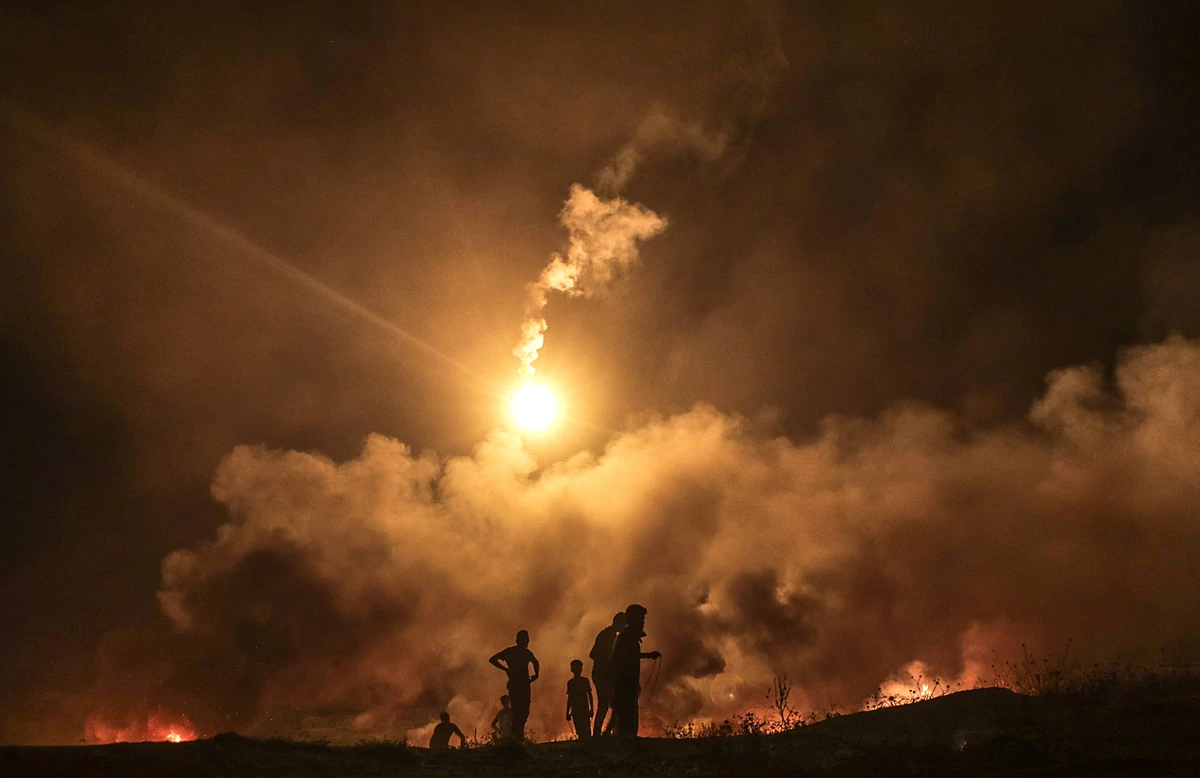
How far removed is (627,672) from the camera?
44.2ft

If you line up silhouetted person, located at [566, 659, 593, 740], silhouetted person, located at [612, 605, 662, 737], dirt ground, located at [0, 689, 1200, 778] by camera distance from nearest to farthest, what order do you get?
dirt ground, located at [0, 689, 1200, 778] < silhouetted person, located at [612, 605, 662, 737] < silhouetted person, located at [566, 659, 593, 740]

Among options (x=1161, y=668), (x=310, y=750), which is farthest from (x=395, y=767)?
(x=1161, y=668)

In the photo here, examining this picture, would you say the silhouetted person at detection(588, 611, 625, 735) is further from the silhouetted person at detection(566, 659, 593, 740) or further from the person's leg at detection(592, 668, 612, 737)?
the silhouetted person at detection(566, 659, 593, 740)

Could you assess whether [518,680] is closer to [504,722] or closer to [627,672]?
[504,722]

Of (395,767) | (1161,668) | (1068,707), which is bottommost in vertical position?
(395,767)

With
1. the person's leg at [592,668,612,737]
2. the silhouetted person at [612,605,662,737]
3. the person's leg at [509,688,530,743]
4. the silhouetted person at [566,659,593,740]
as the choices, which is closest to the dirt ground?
the silhouetted person at [612,605,662,737]

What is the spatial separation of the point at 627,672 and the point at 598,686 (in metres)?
2.47

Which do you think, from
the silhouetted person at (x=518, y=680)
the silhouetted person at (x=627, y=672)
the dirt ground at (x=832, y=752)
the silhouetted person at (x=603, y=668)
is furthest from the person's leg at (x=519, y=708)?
the dirt ground at (x=832, y=752)

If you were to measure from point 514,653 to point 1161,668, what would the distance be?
12870mm

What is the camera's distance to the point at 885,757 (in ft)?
35.0

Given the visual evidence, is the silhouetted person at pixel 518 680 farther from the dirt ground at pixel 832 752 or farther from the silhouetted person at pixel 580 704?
the dirt ground at pixel 832 752

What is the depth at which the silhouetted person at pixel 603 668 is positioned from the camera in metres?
14.9

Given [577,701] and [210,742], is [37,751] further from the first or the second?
[577,701]

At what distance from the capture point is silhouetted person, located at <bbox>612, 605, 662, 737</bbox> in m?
13.1
